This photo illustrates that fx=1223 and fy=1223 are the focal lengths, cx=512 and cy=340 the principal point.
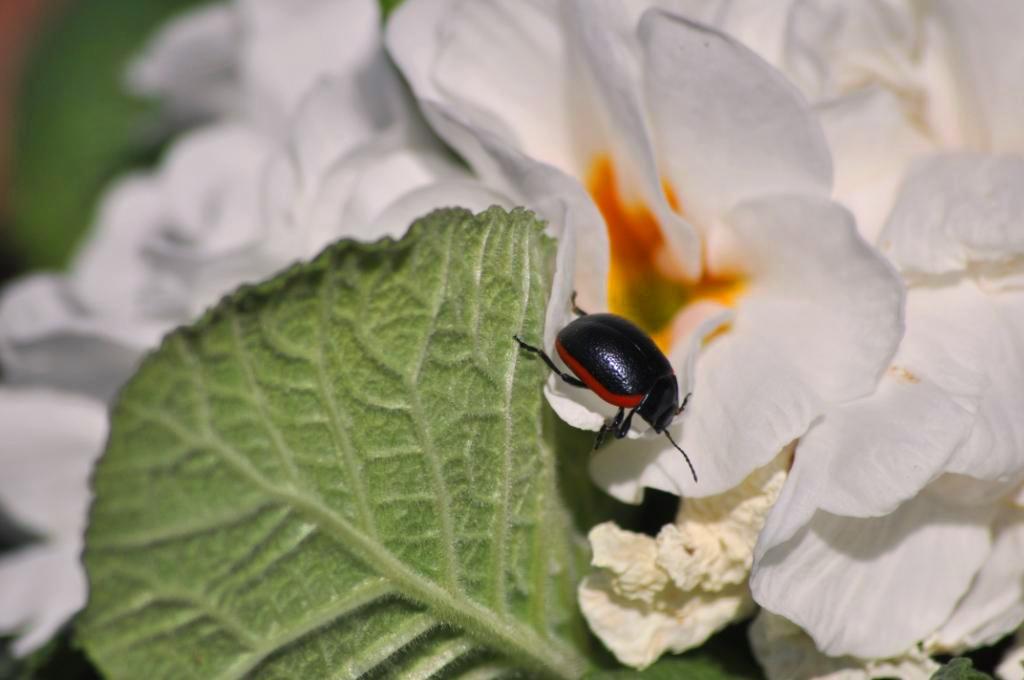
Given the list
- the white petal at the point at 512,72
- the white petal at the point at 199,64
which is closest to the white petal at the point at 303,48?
the white petal at the point at 199,64

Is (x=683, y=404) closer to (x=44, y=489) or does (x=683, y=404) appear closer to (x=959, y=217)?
(x=959, y=217)

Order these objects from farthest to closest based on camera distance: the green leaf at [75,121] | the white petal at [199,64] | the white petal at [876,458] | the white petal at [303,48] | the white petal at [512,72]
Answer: the green leaf at [75,121] < the white petal at [199,64] < the white petal at [303,48] < the white petal at [512,72] < the white petal at [876,458]

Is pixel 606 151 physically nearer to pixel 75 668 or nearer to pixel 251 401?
pixel 251 401

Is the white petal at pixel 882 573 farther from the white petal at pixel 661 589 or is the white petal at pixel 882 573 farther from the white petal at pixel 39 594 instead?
the white petal at pixel 39 594

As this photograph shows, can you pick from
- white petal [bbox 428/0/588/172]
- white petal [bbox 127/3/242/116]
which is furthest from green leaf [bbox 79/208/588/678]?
white petal [bbox 127/3/242/116]

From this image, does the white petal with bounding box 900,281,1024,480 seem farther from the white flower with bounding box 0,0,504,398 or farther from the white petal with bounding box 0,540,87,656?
the white petal with bounding box 0,540,87,656

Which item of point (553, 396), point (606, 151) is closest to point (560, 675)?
point (553, 396)
